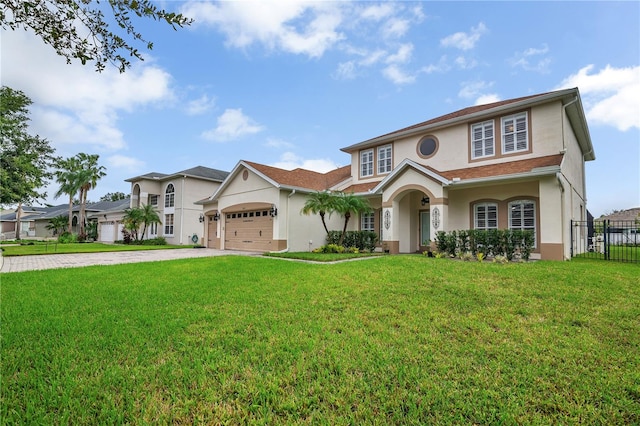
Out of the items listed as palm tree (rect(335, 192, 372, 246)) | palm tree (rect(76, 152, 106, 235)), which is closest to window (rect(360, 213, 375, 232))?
palm tree (rect(335, 192, 372, 246))

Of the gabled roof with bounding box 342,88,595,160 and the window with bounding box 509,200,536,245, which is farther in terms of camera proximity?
the window with bounding box 509,200,536,245

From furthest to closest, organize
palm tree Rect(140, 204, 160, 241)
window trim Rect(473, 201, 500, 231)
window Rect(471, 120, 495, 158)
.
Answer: palm tree Rect(140, 204, 160, 241) → window Rect(471, 120, 495, 158) → window trim Rect(473, 201, 500, 231)

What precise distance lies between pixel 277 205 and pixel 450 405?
49.3ft

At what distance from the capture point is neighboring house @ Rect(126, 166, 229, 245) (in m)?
27.5

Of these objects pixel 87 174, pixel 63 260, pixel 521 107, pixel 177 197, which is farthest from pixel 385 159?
pixel 87 174

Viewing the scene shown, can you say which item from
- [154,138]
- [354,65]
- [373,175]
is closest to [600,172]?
[373,175]

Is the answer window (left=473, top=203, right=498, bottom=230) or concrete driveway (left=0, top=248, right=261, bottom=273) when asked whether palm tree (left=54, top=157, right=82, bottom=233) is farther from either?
window (left=473, top=203, right=498, bottom=230)

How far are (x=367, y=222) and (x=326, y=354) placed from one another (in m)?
15.0

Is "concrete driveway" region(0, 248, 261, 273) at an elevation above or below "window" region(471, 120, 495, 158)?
below

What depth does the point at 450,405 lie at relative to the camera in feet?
9.12

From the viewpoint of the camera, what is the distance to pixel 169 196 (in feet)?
95.6

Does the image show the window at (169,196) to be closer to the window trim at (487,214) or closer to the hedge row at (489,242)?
the hedge row at (489,242)

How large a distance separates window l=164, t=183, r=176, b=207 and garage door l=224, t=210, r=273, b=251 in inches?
393

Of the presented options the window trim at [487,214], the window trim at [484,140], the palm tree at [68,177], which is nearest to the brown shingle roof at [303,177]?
the window trim at [484,140]
